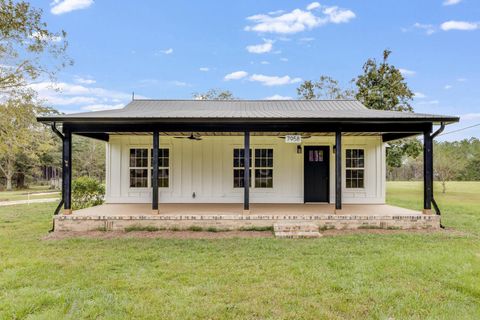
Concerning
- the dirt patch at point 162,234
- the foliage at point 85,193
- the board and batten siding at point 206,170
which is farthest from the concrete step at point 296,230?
the foliage at point 85,193

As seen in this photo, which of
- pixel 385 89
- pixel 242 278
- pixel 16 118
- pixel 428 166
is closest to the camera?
pixel 242 278

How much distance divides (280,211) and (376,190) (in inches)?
157

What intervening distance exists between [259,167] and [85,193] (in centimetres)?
623

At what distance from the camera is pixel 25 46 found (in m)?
10.7

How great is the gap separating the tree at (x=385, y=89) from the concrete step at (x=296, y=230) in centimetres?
1384

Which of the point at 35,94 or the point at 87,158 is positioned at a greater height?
the point at 35,94

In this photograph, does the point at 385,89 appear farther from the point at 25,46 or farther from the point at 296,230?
the point at 25,46

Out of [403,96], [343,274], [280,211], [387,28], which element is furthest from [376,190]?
[387,28]

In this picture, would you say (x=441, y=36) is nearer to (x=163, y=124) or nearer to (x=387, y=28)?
(x=387, y=28)

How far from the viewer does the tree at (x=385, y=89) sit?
18.0m

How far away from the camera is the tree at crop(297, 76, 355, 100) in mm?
23453

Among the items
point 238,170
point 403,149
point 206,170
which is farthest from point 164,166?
point 403,149

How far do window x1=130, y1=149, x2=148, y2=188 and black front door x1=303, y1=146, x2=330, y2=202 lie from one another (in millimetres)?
5243

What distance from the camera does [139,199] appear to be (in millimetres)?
9930
